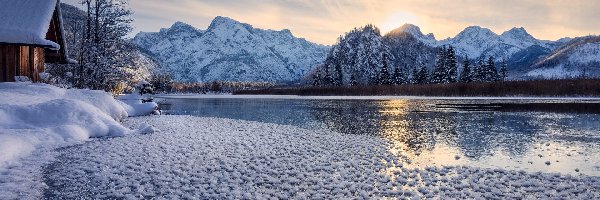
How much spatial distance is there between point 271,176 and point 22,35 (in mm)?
18772

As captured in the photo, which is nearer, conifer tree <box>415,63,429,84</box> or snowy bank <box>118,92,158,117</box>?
snowy bank <box>118,92,158,117</box>

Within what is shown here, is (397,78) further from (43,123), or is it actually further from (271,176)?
(271,176)

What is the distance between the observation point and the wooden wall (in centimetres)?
2202

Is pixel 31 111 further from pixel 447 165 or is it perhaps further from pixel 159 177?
pixel 447 165

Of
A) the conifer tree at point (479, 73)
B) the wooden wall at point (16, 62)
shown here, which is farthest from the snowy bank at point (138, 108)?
the conifer tree at point (479, 73)

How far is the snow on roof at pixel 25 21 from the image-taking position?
20.6 metres

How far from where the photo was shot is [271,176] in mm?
8727

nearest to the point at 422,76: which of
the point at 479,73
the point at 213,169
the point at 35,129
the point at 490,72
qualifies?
the point at 479,73

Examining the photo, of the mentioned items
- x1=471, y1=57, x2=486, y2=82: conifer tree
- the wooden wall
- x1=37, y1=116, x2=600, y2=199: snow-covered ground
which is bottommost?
x1=37, y1=116, x2=600, y2=199: snow-covered ground

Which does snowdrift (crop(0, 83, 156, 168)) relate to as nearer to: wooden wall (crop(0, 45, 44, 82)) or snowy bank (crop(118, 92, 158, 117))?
wooden wall (crop(0, 45, 44, 82))

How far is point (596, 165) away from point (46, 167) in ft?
42.8

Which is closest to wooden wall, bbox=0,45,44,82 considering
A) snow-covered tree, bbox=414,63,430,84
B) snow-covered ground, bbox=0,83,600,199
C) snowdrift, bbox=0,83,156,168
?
snowdrift, bbox=0,83,156,168

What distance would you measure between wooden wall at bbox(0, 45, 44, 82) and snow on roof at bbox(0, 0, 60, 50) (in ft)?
5.62

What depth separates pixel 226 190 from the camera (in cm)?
746
